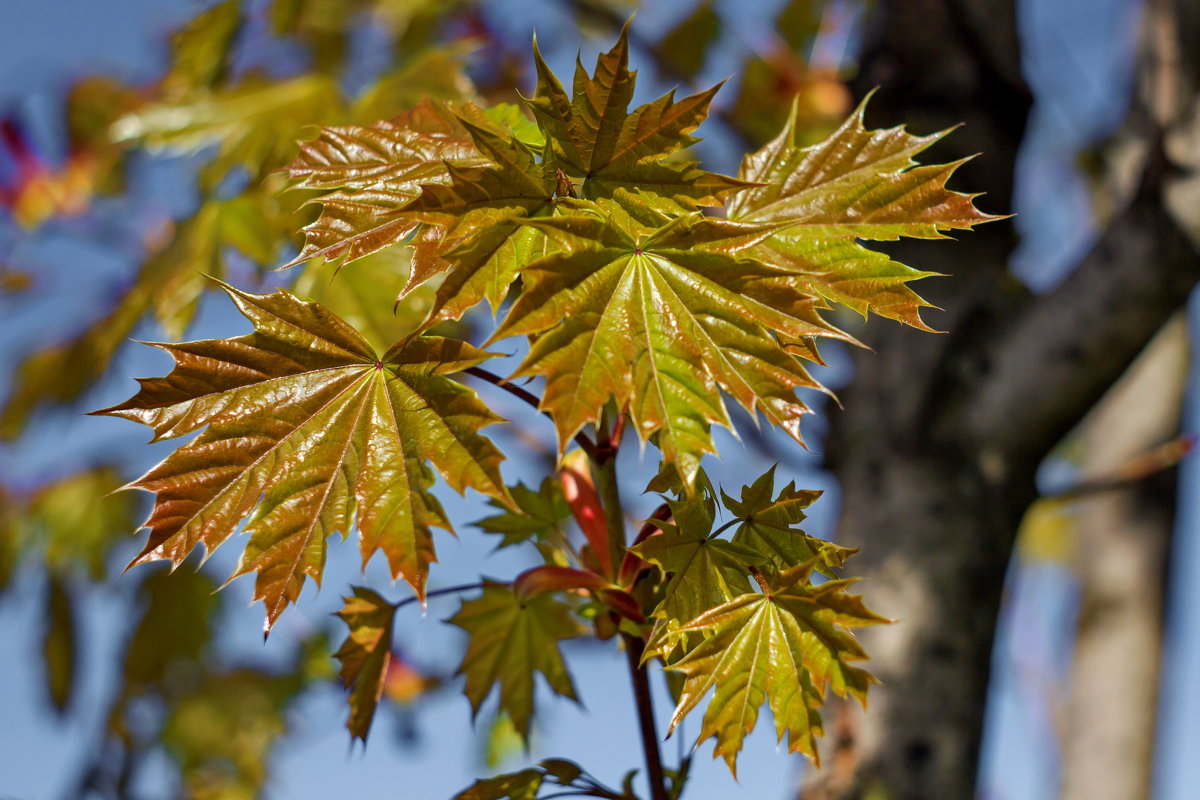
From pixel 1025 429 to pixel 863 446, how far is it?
0.73 ft

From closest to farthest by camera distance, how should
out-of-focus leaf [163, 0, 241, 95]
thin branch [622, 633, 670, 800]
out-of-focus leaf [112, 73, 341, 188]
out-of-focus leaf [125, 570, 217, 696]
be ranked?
thin branch [622, 633, 670, 800] → out-of-focus leaf [112, 73, 341, 188] → out-of-focus leaf [163, 0, 241, 95] → out-of-focus leaf [125, 570, 217, 696]

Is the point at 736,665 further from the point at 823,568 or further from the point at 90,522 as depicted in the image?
the point at 90,522

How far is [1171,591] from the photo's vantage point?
2221 millimetres

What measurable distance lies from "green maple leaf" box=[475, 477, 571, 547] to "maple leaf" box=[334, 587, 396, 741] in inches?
3.6

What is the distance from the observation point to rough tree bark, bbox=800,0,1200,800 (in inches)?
45.0

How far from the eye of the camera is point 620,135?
0.47 m

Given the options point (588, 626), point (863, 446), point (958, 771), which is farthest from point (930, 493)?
point (588, 626)

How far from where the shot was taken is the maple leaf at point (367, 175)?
0.48 metres

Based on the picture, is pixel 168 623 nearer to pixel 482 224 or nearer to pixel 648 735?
pixel 648 735


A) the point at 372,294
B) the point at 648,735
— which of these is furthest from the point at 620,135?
the point at 372,294

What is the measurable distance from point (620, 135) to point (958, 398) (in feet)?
3.14

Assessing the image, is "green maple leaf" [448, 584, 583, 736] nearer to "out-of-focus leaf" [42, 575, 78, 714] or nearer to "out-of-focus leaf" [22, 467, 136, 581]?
"out-of-focus leaf" [22, 467, 136, 581]

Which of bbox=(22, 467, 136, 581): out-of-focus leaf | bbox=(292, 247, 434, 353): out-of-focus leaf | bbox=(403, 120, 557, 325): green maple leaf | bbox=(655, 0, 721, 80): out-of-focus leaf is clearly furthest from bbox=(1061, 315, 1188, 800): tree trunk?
bbox=(22, 467, 136, 581): out-of-focus leaf

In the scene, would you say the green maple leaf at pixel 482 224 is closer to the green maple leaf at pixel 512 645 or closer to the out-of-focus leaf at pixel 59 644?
the green maple leaf at pixel 512 645
